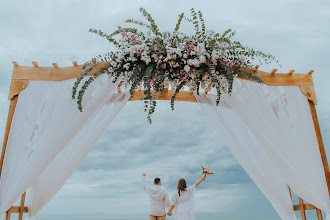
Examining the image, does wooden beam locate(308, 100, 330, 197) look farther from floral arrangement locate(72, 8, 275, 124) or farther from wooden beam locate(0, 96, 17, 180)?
wooden beam locate(0, 96, 17, 180)

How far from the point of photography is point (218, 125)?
3785mm

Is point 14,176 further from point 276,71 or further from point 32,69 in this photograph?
point 276,71

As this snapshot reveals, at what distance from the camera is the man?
539cm

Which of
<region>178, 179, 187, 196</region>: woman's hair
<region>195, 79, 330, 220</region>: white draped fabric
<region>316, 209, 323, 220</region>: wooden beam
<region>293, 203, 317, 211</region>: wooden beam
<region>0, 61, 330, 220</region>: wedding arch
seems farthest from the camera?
<region>178, 179, 187, 196</region>: woman's hair

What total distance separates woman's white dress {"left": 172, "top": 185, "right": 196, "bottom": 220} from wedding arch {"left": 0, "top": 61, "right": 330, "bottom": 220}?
57.1 inches

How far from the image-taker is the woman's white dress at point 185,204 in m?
4.88

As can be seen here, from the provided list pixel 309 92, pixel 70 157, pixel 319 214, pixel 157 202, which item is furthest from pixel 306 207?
pixel 70 157

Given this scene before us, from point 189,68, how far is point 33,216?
8.28ft

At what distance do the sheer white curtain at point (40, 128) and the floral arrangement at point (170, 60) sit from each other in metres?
0.17

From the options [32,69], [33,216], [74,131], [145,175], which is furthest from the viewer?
[145,175]

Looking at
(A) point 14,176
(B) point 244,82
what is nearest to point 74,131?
(A) point 14,176

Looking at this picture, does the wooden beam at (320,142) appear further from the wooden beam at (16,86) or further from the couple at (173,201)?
the wooden beam at (16,86)

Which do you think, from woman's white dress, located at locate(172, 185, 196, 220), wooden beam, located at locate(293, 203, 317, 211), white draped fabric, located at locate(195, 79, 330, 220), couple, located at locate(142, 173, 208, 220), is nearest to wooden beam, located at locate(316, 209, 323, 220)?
wooden beam, located at locate(293, 203, 317, 211)

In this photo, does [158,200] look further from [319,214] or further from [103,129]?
[319,214]
